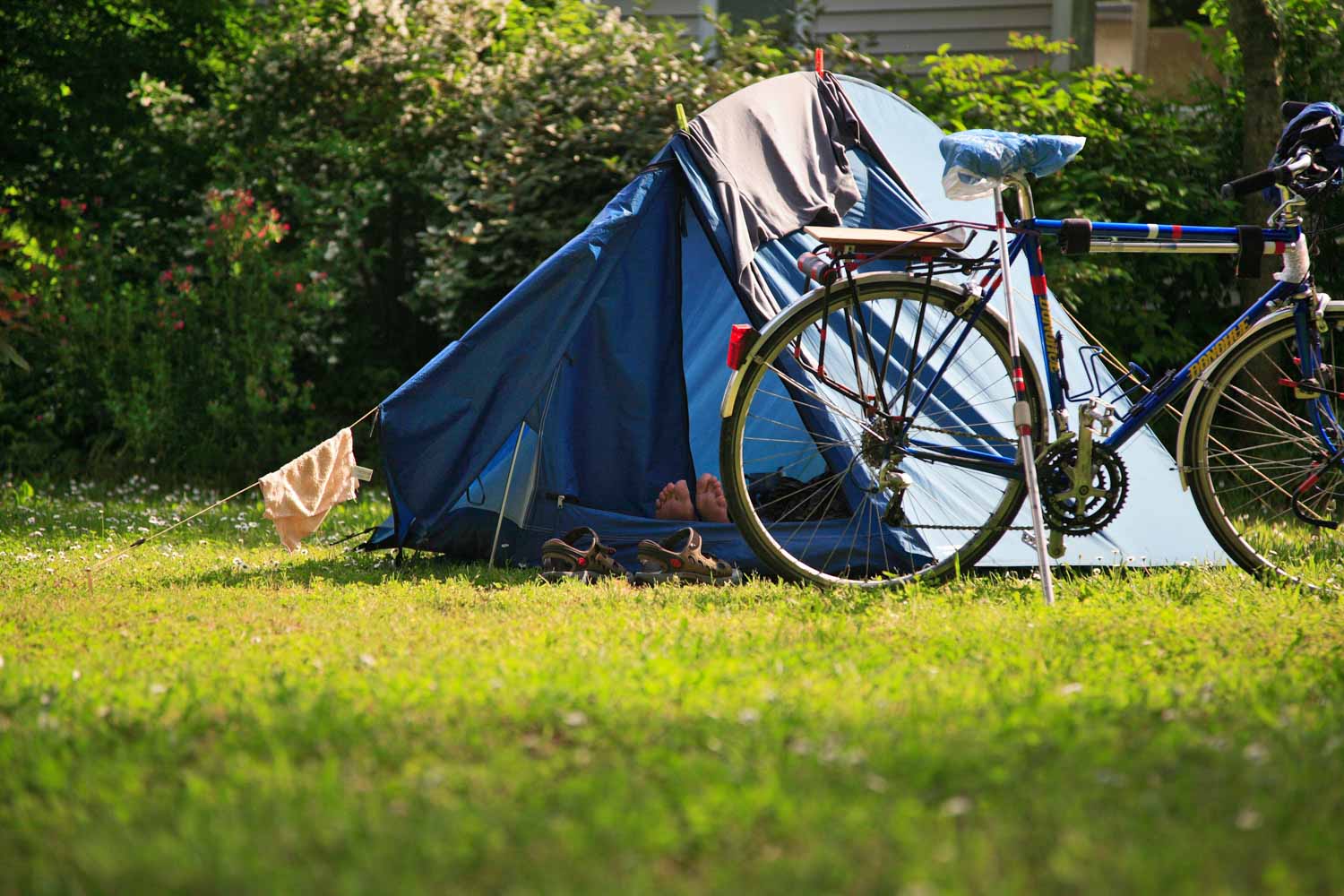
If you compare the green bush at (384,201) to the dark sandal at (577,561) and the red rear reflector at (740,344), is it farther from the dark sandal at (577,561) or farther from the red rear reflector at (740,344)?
the red rear reflector at (740,344)

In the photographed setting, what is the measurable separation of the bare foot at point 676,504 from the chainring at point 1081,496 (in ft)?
3.76

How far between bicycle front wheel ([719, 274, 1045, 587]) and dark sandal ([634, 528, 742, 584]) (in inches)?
7.5

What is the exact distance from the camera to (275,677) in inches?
97.6

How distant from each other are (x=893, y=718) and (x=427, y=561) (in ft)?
7.54

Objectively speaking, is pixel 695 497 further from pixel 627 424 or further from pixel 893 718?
pixel 893 718

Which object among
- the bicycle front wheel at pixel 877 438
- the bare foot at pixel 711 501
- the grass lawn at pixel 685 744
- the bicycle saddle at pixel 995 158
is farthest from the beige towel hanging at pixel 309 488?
the bicycle saddle at pixel 995 158

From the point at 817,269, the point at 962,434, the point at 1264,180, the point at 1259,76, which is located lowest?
the point at 962,434

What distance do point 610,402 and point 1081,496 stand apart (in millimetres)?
1520

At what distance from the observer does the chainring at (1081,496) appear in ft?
10.7

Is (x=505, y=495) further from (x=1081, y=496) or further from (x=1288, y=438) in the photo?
(x=1288, y=438)

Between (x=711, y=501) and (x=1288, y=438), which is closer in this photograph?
(x=1288, y=438)

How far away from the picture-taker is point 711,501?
12.9ft

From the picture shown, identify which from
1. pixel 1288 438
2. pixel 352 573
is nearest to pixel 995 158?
pixel 1288 438

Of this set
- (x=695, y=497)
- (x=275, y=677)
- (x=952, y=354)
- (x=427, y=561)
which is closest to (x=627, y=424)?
(x=695, y=497)
